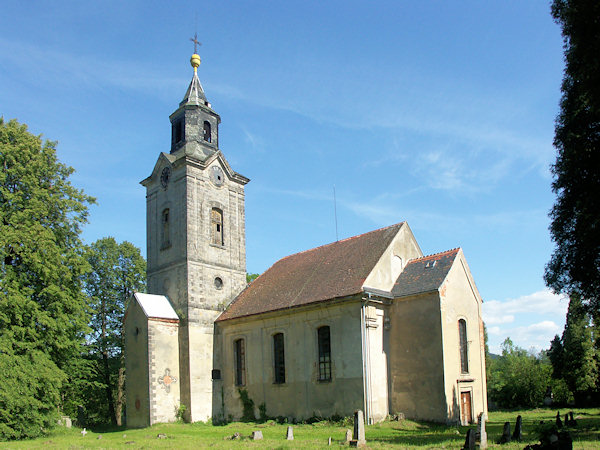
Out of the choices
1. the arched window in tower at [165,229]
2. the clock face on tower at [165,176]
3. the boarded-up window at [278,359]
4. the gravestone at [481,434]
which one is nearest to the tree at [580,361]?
the boarded-up window at [278,359]

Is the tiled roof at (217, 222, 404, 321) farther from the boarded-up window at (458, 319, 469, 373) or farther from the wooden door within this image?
the wooden door

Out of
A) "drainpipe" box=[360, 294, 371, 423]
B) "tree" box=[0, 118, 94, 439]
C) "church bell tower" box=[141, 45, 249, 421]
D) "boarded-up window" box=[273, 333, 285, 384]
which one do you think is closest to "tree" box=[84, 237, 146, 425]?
"church bell tower" box=[141, 45, 249, 421]

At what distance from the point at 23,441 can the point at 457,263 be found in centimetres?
2118

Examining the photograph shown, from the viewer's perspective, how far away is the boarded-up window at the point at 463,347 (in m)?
24.2

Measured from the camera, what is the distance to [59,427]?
2794 centimetres

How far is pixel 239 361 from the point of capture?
29266mm

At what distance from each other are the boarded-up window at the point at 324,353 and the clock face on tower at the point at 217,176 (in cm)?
1214

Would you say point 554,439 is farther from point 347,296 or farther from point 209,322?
point 209,322

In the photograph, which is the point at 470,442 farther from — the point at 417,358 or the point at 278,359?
the point at 278,359

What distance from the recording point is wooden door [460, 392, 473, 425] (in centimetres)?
2306

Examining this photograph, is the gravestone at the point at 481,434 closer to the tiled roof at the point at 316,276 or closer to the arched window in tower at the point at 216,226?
the tiled roof at the point at 316,276

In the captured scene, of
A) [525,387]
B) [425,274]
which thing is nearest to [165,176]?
[425,274]

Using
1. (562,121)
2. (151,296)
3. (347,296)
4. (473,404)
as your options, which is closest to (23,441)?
(151,296)

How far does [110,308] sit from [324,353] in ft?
76.3
